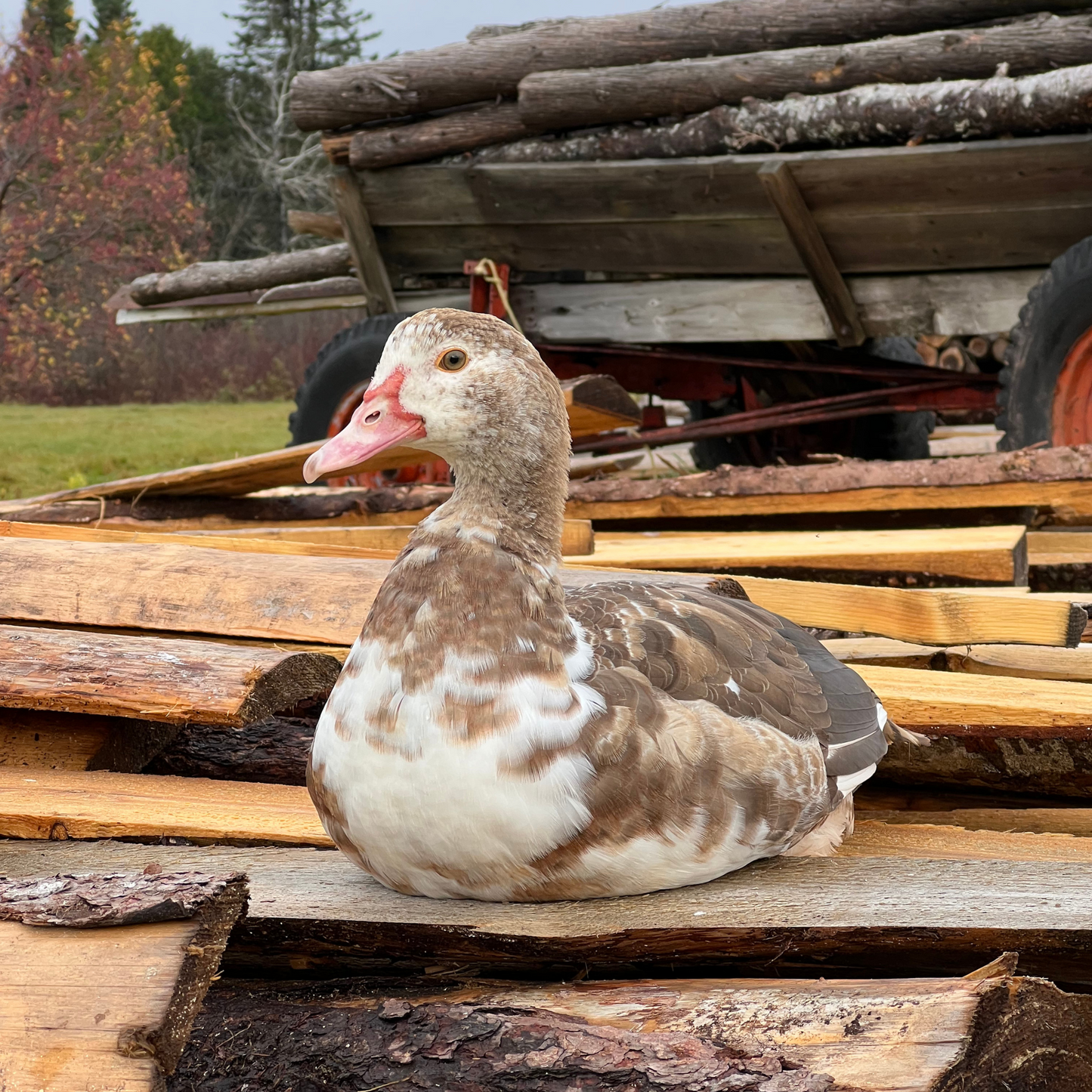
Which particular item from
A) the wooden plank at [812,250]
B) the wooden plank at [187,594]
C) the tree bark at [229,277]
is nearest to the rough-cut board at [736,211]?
the wooden plank at [812,250]

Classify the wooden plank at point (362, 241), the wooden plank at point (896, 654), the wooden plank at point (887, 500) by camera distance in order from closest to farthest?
the wooden plank at point (896, 654) < the wooden plank at point (887, 500) < the wooden plank at point (362, 241)

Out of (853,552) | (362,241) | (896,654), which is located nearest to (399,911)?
(896,654)

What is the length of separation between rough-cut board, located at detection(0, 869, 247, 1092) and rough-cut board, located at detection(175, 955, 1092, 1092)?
0.68 feet

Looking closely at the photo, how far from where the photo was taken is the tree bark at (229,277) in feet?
31.3

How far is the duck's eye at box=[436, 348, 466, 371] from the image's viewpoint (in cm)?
208

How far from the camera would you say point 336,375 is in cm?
673

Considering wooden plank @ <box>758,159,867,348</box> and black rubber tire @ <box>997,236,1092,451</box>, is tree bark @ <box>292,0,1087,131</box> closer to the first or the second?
wooden plank @ <box>758,159,867,348</box>

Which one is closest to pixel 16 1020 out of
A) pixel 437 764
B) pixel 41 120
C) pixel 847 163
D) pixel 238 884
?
pixel 238 884

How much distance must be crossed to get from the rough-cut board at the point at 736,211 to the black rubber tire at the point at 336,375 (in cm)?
67

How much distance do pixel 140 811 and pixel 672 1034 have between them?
121 cm

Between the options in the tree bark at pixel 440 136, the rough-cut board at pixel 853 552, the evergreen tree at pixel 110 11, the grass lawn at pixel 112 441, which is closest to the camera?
the rough-cut board at pixel 853 552

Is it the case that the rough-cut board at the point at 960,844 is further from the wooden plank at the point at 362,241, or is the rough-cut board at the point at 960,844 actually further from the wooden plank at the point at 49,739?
the wooden plank at the point at 362,241

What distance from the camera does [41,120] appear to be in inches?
560

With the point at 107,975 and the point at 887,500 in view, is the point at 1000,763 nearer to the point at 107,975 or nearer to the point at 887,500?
the point at 887,500
